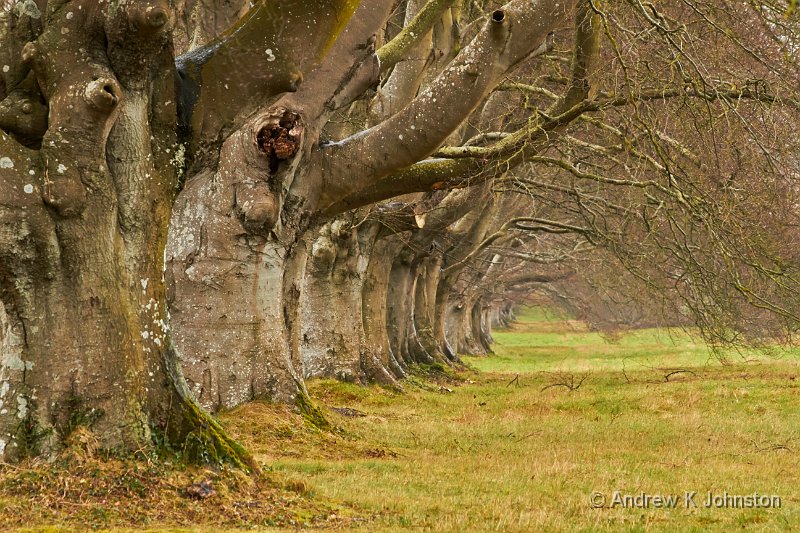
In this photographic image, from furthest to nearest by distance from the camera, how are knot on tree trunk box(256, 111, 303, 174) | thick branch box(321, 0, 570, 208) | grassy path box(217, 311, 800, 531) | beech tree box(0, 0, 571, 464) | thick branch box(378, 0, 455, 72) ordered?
1. thick branch box(378, 0, 455, 72)
2. knot on tree trunk box(256, 111, 303, 174)
3. thick branch box(321, 0, 570, 208)
4. grassy path box(217, 311, 800, 531)
5. beech tree box(0, 0, 571, 464)

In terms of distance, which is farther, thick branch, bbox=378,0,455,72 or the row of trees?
thick branch, bbox=378,0,455,72

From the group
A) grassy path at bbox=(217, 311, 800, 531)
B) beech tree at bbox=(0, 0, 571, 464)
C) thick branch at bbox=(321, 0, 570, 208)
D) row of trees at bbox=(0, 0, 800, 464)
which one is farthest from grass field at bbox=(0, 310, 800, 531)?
thick branch at bbox=(321, 0, 570, 208)

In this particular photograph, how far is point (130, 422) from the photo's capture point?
6133mm

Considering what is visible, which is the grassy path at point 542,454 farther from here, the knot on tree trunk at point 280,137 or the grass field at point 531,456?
the knot on tree trunk at point 280,137

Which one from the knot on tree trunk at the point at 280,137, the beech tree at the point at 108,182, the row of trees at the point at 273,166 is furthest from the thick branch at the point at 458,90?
the beech tree at the point at 108,182

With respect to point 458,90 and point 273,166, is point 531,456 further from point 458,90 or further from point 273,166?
point 273,166

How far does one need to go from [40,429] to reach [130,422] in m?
0.55

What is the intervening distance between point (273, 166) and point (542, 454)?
13.3 ft

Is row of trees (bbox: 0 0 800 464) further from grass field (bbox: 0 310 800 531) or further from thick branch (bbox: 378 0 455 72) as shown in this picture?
grass field (bbox: 0 310 800 531)

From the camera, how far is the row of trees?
6.07 meters

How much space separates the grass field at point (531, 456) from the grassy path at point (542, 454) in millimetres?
20

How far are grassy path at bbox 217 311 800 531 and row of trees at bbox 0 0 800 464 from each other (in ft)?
3.65

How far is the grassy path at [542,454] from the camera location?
6.27 meters

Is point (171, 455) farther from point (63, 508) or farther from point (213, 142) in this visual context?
point (213, 142)
